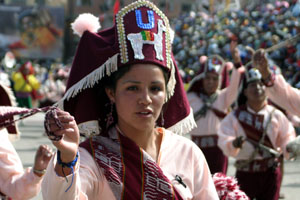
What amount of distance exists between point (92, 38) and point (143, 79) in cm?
35

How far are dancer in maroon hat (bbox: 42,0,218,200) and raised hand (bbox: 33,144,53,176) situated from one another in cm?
23

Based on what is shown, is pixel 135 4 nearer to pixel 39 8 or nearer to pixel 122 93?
pixel 122 93

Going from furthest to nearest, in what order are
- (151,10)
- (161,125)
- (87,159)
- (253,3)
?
1. (253,3)
2. (161,125)
3. (151,10)
4. (87,159)

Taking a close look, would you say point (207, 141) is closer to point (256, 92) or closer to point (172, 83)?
point (256, 92)

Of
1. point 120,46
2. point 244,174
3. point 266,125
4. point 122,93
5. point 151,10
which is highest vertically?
point 151,10

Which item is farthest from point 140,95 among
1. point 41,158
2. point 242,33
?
point 242,33

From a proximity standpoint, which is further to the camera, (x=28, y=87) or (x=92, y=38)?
(x=28, y=87)

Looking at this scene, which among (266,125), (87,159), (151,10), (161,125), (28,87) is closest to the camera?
(87,159)

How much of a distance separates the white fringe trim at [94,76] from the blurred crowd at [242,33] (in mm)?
9525

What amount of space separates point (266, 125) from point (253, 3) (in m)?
14.0

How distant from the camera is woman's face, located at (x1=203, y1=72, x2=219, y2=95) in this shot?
808 centimetres

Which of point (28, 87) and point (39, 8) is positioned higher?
point (39, 8)

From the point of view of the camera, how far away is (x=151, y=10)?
2760mm

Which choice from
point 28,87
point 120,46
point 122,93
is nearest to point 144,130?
point 122,93
